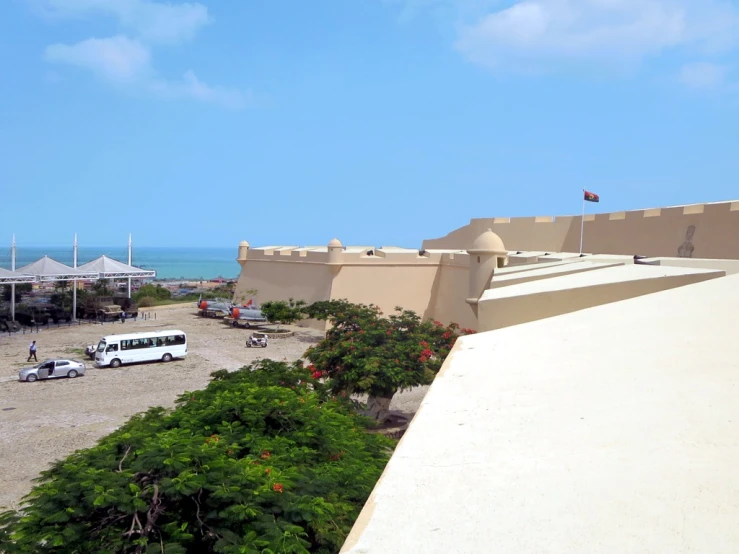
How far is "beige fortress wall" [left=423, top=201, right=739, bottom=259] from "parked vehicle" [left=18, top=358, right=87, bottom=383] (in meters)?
14.9

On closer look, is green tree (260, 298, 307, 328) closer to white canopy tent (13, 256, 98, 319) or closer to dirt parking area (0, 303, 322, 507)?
dirt parking area (0, 303, 322, 507)

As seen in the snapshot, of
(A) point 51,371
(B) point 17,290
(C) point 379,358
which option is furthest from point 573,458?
(B) point 17,290

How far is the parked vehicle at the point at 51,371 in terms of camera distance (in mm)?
16406

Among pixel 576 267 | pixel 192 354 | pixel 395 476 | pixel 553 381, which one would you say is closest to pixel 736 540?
pixel 395 476

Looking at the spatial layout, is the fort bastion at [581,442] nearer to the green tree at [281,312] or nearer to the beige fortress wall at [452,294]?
the beige fortress wall at [452,294]

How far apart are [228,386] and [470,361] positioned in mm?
4525

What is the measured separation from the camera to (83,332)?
2570 centimetres

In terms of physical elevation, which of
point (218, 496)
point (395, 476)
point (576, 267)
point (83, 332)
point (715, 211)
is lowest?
point (83, 332)

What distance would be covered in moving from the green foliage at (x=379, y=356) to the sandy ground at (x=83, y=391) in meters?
1.95

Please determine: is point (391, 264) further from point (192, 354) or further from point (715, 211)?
point (715, 211)

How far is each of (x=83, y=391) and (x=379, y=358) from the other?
8731 millimetres

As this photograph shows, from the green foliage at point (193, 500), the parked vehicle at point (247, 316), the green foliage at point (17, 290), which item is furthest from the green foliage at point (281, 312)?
the green foliage at point (193, 500)

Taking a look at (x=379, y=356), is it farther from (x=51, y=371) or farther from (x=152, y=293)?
(x=152, y=293)

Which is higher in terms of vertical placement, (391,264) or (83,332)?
(391,264)
